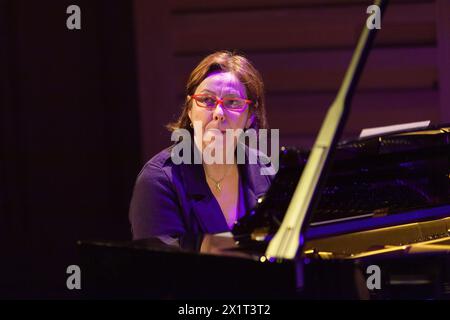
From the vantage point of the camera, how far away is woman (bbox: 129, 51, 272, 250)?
3.01 meters

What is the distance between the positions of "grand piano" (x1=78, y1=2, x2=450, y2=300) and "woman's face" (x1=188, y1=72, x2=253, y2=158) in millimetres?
509

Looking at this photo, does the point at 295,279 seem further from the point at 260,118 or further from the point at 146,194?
the point at 260,118

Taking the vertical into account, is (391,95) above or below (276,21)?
below

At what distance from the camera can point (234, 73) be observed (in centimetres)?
318

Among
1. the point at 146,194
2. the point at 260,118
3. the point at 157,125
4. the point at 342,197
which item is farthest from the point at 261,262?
the point at 157,125

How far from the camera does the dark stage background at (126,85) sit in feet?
15.4

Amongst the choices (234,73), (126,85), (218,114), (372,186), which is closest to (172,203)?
(218,114)

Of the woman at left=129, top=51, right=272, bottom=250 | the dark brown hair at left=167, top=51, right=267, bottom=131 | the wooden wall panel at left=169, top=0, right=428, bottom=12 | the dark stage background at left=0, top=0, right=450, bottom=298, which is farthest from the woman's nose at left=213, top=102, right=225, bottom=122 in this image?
the wooden wall panel at left=169, top=0, right=428, bottom=12

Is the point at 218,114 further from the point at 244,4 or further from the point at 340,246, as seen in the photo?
the point at 244,4

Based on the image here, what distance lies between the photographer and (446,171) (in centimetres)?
294

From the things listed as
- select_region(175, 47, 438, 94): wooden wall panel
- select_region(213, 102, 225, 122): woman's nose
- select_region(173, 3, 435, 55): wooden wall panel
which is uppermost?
select_region(173, 3, 435, 55): wooden wall panel

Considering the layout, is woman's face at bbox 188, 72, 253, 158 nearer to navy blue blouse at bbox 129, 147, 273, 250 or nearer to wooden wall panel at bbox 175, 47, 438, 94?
navy blue blouse at bbox 129, 147, 273, 250

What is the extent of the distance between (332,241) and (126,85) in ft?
7.30

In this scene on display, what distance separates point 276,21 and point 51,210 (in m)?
1.64
